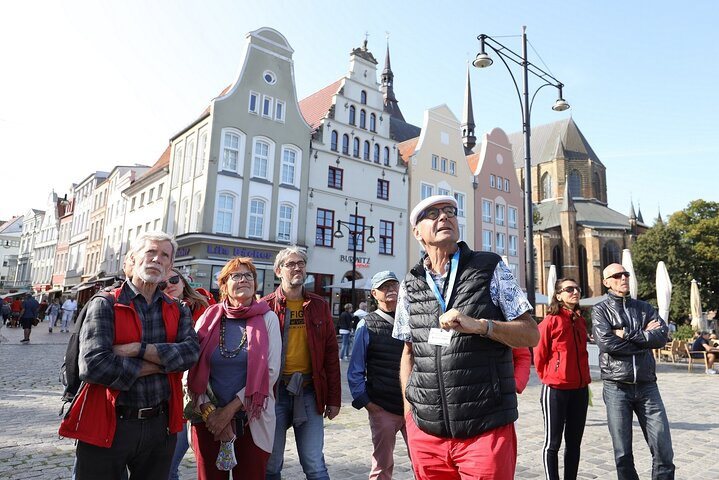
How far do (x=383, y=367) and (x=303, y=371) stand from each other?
0.61m

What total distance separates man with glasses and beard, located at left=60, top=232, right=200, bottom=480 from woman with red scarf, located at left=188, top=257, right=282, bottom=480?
0.27 m

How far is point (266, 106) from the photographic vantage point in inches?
950

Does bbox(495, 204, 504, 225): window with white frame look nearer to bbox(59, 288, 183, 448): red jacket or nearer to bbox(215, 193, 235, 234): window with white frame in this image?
bbox(215, 193, 235, 234): window with white frame

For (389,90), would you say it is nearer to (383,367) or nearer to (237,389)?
(383,367)

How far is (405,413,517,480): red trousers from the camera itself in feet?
6.94

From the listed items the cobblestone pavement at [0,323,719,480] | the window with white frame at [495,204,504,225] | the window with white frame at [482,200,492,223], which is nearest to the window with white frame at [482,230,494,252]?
the window with white frame at [482,200,492,223]

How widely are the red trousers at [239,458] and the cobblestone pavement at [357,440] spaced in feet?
4.93

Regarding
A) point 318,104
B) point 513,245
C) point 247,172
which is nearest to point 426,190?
point 318,104

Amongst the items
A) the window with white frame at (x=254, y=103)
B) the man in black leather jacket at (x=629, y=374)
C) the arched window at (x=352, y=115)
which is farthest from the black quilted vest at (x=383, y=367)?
the arched window at (x=352, y=115)

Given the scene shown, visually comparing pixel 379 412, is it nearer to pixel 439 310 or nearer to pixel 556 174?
pixel 439 310

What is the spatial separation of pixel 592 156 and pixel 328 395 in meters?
66.6

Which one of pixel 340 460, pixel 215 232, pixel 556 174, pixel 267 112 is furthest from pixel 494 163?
pixel 340 460

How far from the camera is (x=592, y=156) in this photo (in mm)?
61406

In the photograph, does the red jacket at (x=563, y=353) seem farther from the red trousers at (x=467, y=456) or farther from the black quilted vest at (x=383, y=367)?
the red trousers at (x=467, y=456)
